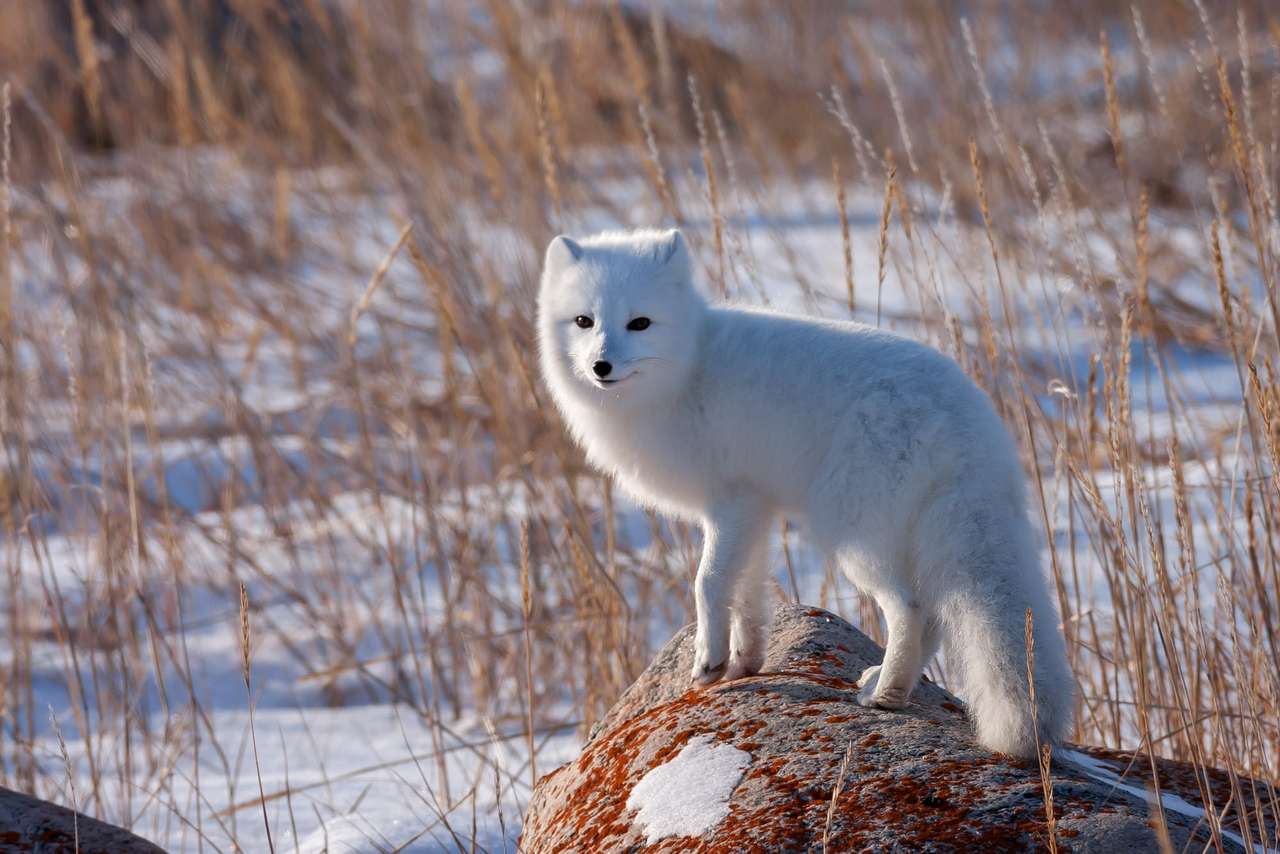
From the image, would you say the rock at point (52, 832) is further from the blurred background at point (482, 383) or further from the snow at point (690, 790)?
the snow at point (690, 790)

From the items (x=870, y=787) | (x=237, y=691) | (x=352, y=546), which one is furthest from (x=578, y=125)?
(x=870, y=787)

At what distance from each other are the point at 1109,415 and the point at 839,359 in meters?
0.43

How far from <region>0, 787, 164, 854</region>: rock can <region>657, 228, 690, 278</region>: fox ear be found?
1405 millimetres

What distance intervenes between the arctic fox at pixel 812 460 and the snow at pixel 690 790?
29 cm

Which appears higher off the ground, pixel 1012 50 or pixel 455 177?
pixel 1012 50

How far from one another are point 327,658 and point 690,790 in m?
2.49

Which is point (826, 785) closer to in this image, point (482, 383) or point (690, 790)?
point (690, 790)

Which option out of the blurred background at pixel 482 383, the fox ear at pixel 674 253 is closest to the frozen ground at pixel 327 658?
the blurred background at pixel 482 383

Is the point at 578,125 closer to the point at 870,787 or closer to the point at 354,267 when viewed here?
the point at 354,267

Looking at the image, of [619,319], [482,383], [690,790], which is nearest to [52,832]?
[690,790]

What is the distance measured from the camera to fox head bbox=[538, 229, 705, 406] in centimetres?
222

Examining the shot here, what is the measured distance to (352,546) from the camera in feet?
15.2

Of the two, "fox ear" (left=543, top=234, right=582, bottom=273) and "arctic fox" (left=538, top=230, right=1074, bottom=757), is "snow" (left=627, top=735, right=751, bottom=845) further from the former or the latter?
"fox ear" (left=543, top=234, right=582, bottom=273)

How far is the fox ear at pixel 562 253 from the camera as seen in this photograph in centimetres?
244
